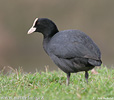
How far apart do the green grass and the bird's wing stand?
20.3 inches

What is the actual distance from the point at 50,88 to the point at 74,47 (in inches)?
36.3

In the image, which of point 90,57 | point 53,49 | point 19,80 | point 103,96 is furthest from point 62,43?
point 103,96

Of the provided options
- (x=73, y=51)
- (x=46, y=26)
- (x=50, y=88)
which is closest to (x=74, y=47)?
(x=73, y=51)

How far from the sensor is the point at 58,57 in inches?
263

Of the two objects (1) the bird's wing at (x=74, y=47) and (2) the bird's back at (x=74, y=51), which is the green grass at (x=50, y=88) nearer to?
(2) the bird's back at (x=74, y=51)

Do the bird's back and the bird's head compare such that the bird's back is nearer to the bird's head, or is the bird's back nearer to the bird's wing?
the bird's wing

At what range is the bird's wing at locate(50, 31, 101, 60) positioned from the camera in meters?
6.31

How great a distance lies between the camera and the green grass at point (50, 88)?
537 cm

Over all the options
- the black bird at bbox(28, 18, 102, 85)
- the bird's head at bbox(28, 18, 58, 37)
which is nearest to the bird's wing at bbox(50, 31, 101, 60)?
the black bird at bbox(28, 18, 102, 85)

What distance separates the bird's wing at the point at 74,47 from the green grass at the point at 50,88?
1.69 ft

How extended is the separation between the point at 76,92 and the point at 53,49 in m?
1.48

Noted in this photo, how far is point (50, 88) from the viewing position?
606cm

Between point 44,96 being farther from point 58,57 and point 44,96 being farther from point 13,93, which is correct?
point 58,57

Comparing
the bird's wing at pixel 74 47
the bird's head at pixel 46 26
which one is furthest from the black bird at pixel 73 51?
the bird's head at pixel 46 26
